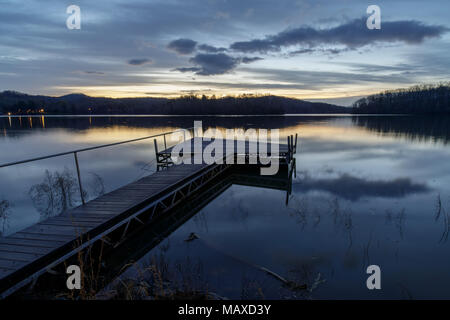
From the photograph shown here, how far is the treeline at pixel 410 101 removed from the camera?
8538 centimetres

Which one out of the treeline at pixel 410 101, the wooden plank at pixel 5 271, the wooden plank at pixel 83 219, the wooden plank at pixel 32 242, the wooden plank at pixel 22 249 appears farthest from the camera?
the treeline at pixel 410 101

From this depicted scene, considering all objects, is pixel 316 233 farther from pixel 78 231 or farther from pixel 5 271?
pixel 5 271

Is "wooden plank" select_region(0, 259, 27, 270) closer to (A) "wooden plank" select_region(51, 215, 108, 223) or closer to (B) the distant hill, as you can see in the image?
(A) "wooden plank" select_region(51, 215, 108, 223)

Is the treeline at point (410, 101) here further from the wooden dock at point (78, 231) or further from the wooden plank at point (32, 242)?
the wooden plank at point (32, 242)

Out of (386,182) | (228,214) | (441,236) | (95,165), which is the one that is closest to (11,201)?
(95,165)

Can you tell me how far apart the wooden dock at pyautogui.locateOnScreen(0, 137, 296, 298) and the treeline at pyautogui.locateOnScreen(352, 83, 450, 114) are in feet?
353

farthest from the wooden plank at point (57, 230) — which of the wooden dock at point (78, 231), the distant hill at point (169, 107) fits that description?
the distant hill at point (169, 107)

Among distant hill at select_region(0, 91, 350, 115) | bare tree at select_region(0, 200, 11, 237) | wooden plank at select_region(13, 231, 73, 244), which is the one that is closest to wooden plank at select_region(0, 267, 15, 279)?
wooden plank at select_region(13, 231, 73, 244)

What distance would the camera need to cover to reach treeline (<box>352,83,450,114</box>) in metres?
85.4

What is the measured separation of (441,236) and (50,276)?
31.0ft

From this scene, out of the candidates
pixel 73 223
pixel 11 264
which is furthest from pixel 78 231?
pixel 11 264

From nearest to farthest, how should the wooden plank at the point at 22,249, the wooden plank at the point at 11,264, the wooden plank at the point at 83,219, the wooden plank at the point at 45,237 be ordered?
1. the wooden plank at the point at 11,264
2. the wooden plank at the point at 22,249
3. the wooden plank at the point at 45,237
4. the wooden plank at the point at 83,219

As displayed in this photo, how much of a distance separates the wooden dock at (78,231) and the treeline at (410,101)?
108 meters
